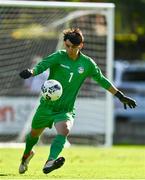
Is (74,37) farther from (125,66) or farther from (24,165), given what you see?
(125,66)

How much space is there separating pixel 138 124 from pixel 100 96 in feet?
31.2

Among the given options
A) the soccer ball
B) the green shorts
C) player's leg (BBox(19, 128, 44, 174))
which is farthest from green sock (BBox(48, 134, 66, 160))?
player's leg (BBox(19, 128, 44, 174))

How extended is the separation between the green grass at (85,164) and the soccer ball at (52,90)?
3.64ft

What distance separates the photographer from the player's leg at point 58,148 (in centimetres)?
1195

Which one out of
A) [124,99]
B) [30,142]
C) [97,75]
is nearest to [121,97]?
[124,99]

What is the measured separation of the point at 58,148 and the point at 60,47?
354 inches

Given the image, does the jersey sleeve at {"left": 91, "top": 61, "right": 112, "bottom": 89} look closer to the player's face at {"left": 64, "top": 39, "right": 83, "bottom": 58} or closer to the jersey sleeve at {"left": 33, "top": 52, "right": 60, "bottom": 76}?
the player's face at {"left": 64, "top": 39, "right": 83, "bottom": 58}

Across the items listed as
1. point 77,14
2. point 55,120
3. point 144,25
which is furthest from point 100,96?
point 144,25

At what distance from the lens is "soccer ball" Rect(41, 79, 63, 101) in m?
12.5

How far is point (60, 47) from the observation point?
69.4ft

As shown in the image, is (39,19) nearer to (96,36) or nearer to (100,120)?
(96,36)

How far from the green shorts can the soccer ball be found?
1.00 feet

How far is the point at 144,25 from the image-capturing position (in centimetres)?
3225

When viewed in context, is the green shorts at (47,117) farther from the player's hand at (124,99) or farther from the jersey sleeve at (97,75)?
the player's hand at (124,99)
